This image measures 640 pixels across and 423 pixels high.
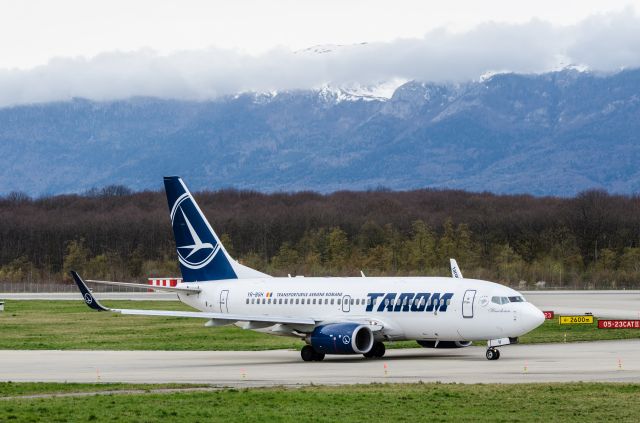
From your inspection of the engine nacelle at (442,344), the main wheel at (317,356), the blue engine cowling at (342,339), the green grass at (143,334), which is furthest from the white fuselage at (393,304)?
the green grass at (143,334)

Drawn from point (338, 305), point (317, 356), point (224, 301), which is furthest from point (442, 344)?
point (224, 301)

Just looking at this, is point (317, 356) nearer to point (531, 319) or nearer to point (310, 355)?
point (310, 355)

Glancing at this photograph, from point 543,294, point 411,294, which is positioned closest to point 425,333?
point 411,294

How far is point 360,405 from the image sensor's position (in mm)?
33375

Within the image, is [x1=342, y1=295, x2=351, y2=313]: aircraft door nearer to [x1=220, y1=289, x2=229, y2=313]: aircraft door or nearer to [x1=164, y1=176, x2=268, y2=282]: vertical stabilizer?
[x1=220, y1=289, x2=229, y2=313]: aircraft door

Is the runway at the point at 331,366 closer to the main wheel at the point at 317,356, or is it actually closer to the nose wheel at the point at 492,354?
the nose wheel at the point at 492,354

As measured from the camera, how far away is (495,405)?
108 ft

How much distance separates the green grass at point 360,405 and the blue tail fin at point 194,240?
20307 mm

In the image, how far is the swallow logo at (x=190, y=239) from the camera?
189ft

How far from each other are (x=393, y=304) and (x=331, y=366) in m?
4.46

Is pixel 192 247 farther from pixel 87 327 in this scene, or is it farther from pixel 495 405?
pixel 495 405

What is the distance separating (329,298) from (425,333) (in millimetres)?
4887

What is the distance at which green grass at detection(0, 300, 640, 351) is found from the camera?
6259 centimetres

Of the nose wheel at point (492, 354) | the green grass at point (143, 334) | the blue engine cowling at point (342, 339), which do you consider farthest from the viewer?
the green grass at point (143, 334)
